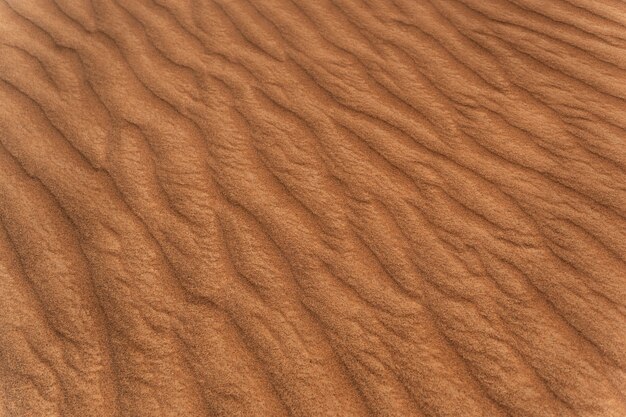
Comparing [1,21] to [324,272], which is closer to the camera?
[324,272]

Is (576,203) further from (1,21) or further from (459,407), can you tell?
(1,21)

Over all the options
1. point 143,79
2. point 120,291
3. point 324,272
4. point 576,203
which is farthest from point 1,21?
point 576,203

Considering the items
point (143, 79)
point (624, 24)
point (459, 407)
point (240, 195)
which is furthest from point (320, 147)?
point (624, 24)

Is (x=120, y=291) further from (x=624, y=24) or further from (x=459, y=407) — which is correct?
(x=624, y=24)

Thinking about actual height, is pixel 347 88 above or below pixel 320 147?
above

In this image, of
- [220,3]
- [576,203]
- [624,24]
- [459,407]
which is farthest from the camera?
[220,3]

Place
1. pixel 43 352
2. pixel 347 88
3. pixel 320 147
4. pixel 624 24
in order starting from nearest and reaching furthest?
1. pixel 43 352
2. pixel 320 147
3. pixel 347 88
4. pixel 624 24

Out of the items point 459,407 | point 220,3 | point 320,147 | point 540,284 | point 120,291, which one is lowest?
point 459,407
